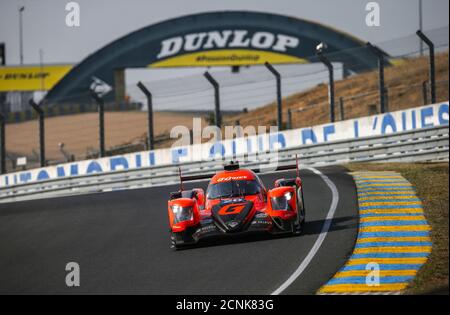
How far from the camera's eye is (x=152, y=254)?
14250mm

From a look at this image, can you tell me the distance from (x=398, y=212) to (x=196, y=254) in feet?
12.5

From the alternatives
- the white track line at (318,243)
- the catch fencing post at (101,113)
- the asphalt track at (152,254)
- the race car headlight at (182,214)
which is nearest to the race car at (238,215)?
the race car headlight at (182,214)

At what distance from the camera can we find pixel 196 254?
13844 millimetres

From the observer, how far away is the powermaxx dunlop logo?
64.1m

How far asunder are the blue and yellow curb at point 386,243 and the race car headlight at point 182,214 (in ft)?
8.84

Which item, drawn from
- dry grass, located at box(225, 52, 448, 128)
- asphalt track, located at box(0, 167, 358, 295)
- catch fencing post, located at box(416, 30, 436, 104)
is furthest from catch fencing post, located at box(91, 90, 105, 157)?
catch fencing post, located at box(416, 30, 436, 104)

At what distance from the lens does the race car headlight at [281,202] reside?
558 inches

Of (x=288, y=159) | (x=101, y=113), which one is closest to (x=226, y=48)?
(x=101, y=113)

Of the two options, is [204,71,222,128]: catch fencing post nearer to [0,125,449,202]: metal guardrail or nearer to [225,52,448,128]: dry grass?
[0,125,449,202]: metal guardrail

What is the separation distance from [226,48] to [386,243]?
52320 mm

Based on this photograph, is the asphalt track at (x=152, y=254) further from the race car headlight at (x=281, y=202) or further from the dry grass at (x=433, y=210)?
the dry grass at (x=433, y=210)
